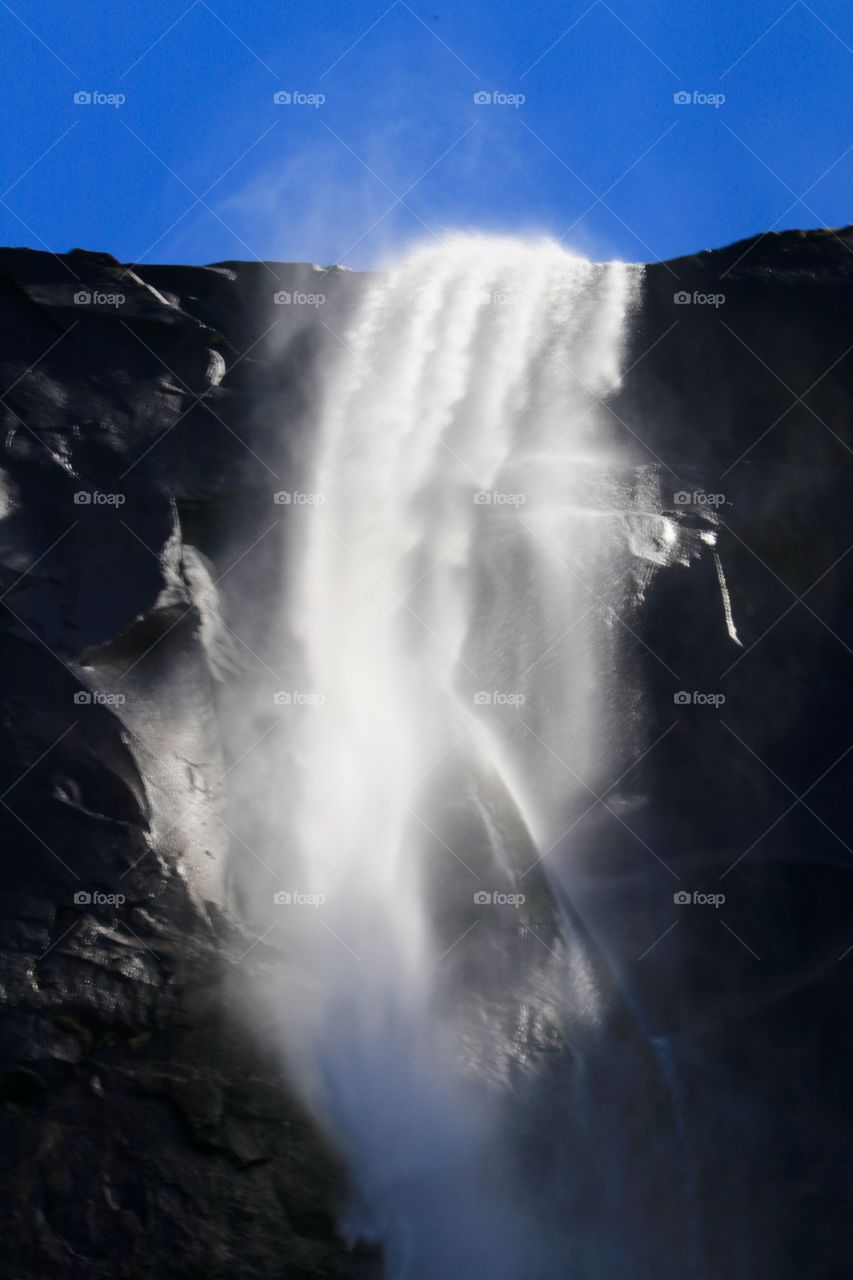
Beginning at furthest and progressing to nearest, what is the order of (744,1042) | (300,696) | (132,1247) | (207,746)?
(300,696), (207,746), (744,1042), (132,1247)

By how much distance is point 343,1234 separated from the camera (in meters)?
7.05

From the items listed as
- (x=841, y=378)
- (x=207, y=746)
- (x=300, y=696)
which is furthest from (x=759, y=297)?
(x=207, y=746)

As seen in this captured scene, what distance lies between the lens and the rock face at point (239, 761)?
718cm

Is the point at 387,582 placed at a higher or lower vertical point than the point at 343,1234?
higher

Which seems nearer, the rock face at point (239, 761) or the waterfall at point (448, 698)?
the rock face at point (239, 761)

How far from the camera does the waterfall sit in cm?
761

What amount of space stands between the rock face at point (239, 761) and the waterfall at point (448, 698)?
0.36 m

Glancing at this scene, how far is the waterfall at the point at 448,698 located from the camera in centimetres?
761

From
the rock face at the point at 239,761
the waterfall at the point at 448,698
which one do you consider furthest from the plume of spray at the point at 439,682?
the rock face at the point at 239,761

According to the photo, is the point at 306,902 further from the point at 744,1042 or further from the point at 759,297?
the point at 759,297

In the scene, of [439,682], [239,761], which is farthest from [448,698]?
[239,761]

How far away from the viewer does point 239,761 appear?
9281mm

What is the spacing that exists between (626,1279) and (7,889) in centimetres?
419

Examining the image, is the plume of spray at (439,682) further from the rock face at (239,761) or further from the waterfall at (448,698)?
the rock face at (239,761)
